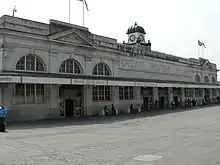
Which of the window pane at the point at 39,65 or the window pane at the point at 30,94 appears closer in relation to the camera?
the window pane at the point at 30,94

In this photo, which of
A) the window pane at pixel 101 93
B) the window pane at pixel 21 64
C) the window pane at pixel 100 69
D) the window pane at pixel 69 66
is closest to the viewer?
the window pane at pixel 21 64

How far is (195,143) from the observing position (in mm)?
12531

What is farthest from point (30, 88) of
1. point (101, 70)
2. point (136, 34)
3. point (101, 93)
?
point (136, 34)

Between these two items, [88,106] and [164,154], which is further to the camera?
[88,106]

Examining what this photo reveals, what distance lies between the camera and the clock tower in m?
53.9

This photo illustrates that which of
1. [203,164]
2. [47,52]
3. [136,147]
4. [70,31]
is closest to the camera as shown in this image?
[203,164]

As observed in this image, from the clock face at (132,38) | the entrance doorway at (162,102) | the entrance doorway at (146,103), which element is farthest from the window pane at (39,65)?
the clock face at (132,38)

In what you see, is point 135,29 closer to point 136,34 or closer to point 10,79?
point 136,34

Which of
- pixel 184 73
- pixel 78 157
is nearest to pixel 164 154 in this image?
pixel 78 157

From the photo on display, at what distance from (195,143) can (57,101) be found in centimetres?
1823

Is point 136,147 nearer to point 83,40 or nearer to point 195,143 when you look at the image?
point 195,143

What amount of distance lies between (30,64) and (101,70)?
9.88 m

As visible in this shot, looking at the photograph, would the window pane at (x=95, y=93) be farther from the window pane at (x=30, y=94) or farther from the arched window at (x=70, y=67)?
the window pane at (x=30, y=94)

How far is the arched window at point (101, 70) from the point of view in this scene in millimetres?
33481
